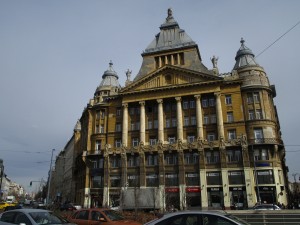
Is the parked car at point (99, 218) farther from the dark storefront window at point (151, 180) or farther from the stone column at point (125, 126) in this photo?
the stone column at point (125, 126)

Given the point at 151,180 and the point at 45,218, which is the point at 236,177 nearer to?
the point at 151,180

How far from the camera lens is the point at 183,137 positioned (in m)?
50.1

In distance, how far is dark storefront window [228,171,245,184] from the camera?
1743 inches

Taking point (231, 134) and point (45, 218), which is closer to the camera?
point (45, 218)

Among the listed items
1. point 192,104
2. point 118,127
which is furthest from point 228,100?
point 118,127

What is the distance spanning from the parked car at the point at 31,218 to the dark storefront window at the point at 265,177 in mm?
38364

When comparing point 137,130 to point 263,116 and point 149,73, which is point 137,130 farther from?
point 263,116

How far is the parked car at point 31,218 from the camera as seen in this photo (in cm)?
1085

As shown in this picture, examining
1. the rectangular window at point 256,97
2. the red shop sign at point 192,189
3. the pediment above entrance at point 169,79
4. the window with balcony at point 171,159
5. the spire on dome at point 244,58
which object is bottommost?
the red shop sign at point 192,189

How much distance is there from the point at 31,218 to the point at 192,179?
3853 centimetres

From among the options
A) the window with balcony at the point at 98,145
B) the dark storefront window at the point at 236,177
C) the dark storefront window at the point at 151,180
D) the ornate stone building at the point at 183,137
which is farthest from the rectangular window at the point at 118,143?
the dark storefront window at the point at 236,177

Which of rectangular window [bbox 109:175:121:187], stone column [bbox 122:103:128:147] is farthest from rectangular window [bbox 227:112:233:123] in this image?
rectangular window [bbox 109:175:121:187]

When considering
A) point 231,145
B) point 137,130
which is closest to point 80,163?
point 137,130

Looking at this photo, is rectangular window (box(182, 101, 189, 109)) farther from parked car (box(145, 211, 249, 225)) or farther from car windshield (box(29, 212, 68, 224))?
parked car (box(145, 211, 249, 225))
